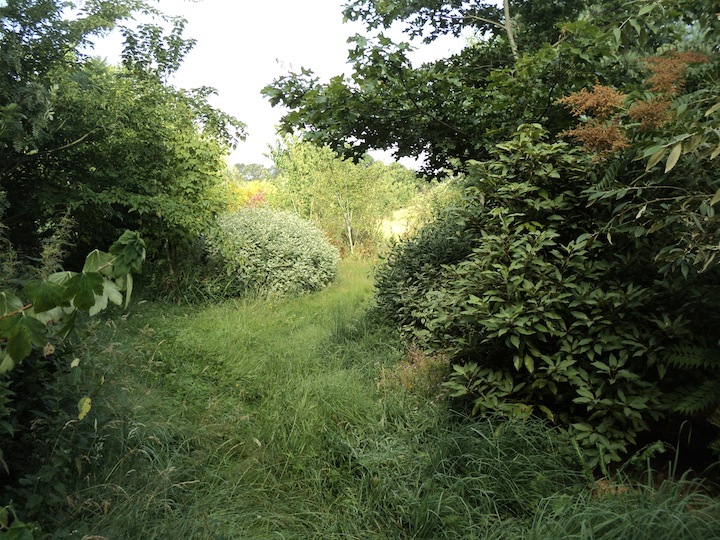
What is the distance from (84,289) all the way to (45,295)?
0.08 m

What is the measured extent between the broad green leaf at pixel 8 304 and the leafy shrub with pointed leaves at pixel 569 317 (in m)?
2.28

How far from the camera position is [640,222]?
8.41 ft

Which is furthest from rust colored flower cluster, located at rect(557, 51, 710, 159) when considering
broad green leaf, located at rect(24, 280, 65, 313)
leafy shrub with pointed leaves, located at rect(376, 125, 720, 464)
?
broad green leaf, located at rect(24, 280, 65, 313)

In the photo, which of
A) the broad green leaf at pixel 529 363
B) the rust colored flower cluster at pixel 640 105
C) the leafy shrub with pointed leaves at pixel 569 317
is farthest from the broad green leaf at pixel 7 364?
the rust colored flower cluster at pixel 640 105

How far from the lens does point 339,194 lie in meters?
13.5

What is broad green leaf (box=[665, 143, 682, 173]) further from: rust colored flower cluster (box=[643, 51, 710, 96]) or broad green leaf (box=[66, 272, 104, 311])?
broad green leaf (box=[66, 272, 104, 311])

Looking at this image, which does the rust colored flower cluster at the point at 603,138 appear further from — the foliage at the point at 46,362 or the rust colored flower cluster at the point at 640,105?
the foliage at the point at 46,362

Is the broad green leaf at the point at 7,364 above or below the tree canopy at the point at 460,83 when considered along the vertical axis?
below

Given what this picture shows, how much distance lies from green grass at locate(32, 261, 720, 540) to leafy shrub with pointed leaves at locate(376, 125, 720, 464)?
0.27 m

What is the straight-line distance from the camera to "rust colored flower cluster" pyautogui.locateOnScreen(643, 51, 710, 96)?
8.32ft

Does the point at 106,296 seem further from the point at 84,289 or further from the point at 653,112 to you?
the point at 653,112

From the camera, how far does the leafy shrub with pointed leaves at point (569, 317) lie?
2453 millimetres

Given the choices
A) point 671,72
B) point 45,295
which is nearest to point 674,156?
point 671,72

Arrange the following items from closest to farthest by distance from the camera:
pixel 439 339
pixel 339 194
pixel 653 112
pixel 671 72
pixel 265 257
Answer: pixel 653 112
pixel 671 72
pixel 439 339
pixel 265 257
pixel 339 194
